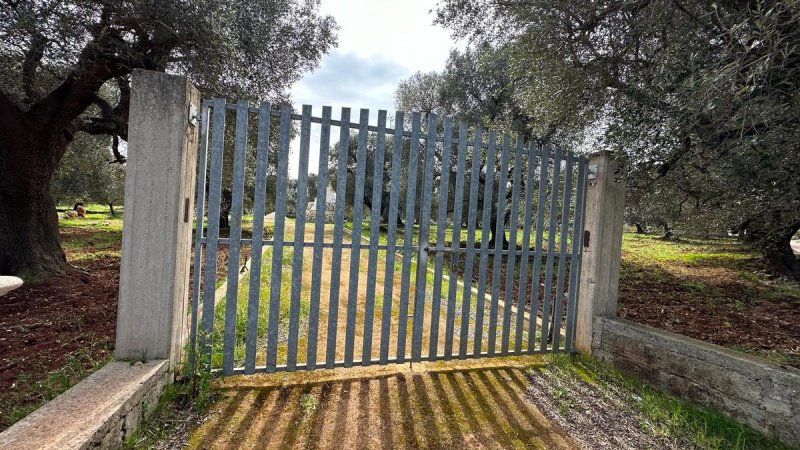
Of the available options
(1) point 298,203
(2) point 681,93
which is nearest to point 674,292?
(2) point 681,93

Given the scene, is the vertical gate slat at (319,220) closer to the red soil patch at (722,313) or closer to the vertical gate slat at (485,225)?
the vertical gate slat at (485,225)

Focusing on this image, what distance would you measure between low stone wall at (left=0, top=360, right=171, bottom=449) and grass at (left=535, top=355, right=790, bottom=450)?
3.25m

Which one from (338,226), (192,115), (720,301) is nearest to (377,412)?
(338,226)

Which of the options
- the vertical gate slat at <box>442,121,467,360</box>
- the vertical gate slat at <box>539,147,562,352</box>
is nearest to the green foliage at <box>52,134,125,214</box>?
the vertical gate slat at <box>442,121,467,360</box>

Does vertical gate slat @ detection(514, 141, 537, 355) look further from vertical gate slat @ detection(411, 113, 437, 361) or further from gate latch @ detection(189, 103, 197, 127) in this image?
gate latch @ detection(189, 103, 197, 127)

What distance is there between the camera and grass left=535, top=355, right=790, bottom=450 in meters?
2.84

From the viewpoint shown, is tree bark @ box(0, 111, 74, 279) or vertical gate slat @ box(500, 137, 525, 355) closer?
vertical gate slat @ box(500, 137, 525, 355)

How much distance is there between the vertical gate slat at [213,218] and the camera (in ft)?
9.85

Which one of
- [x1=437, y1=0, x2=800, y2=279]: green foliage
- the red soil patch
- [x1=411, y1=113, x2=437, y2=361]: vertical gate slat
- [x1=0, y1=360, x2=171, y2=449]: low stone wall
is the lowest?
the red soil patch

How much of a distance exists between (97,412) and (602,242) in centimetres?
463

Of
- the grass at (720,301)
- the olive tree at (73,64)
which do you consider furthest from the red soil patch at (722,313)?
the olive tree at (73,64)

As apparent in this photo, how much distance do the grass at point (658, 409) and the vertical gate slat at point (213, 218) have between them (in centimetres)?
311

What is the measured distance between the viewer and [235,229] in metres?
3.15

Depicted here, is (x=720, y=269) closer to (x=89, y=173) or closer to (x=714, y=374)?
(x=714, y=374)
